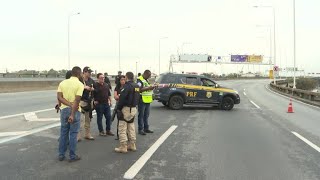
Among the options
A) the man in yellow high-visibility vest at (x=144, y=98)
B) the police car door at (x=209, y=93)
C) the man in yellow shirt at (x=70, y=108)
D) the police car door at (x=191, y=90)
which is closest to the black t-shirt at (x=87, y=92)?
the man in yellow high-visibility vest at (x=144, y=98)

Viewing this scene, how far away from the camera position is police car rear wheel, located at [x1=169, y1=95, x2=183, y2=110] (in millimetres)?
21516

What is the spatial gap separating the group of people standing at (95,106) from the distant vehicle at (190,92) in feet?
28.9

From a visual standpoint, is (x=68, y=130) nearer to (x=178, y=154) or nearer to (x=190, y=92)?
(x=178, y=154)

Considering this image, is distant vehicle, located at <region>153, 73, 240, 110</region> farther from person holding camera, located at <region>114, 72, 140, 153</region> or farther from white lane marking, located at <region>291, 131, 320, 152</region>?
person holding camera, located at <region>114, 72, 140, 153</region>

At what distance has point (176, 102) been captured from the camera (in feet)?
70.9

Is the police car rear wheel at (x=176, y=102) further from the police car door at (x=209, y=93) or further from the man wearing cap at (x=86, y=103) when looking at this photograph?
the man wearing cap at (x=86, y=103)

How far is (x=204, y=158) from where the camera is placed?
884cm

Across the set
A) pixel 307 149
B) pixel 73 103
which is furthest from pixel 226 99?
pixel 73 103

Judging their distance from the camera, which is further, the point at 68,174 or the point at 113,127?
the point at 113,127

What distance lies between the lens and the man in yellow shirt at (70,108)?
26.5 ft

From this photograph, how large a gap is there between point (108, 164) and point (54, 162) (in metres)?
0.99

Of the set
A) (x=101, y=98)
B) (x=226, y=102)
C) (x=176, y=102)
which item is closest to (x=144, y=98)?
(x=101, y=98)

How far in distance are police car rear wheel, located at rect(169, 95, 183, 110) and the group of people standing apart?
8676 mm

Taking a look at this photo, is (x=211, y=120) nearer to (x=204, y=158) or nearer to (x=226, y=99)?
(x=226, y=99)
